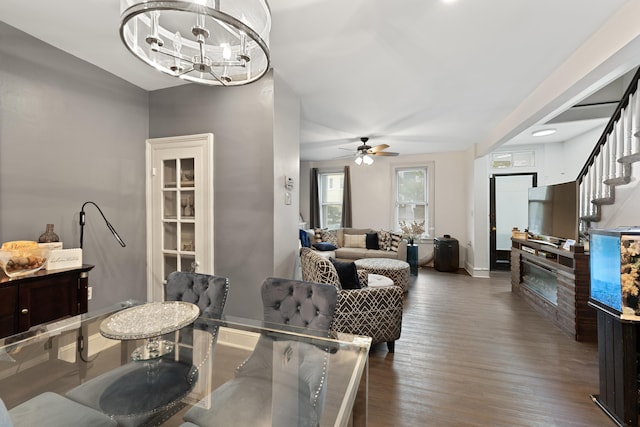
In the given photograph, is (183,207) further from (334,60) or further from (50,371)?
(334,60)

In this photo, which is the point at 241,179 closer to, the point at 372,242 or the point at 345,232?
the point at 372,242

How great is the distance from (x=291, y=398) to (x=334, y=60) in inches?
99.9

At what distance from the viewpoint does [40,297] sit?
192 centimetres

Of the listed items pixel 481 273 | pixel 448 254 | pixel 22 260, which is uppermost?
pixel 22 260

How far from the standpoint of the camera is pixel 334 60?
7.98ft

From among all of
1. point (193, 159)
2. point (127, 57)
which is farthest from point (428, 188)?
point (127, 57)

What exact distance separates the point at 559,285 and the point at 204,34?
425cm

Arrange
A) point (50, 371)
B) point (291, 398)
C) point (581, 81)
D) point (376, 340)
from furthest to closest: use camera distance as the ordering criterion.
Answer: point (376, 340) → point (581, 81) → point (50, 371) → point (291, 398)

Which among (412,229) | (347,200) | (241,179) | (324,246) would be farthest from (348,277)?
(347,200)

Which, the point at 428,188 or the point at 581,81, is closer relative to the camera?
the point at 581,81

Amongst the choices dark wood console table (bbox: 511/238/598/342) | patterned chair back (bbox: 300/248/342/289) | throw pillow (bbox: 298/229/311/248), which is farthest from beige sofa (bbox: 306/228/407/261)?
patterned chair back (bbox: 300/248/342/289)

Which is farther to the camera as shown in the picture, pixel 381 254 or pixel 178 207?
pixel 381 254

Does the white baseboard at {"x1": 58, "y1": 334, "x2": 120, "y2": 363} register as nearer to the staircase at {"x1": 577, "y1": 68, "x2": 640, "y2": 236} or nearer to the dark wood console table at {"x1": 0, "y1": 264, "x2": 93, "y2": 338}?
the dark wood console table at {"x1": 0, "y1": 264, "x2": 93, "y2": 338}

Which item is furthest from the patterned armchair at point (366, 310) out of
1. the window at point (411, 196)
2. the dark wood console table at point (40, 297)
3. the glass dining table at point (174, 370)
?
the window at point (411, 196)
